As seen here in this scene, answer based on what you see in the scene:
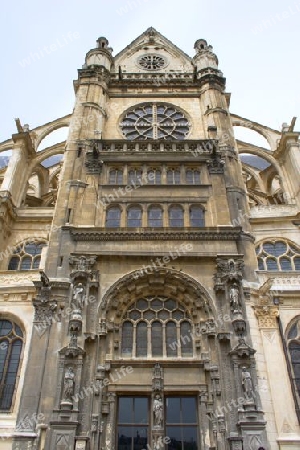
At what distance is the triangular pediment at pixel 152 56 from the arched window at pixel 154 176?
45.9 feet

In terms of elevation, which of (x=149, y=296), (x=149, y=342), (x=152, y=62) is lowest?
(x=149, y=342)

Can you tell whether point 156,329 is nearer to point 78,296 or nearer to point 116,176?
point 78,296

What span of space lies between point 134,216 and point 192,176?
453cm

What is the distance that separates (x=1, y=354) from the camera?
19.0m

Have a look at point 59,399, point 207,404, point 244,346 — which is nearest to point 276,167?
point 244,346

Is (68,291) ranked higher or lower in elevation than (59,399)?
higher

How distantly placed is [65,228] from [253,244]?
945cm

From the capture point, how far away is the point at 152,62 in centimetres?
3728

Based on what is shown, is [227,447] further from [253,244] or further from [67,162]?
[67,162]

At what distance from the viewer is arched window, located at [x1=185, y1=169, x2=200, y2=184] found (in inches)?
990

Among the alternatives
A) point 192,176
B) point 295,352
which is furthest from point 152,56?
point 295,352

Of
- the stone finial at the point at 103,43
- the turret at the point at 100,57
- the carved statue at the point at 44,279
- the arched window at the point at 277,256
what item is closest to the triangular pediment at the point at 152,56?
the stone finial at the point at 103,43

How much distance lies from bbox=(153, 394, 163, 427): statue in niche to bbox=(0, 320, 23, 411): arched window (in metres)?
5.83

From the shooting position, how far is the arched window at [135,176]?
25.0 meters
